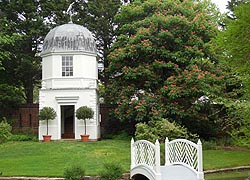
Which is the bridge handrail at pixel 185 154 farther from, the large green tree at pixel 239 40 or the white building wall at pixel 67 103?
the white building wall at pixel 67 103

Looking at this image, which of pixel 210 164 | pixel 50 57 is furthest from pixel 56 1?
pixel 210 164

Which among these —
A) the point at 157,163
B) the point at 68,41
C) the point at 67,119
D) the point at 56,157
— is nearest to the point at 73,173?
the point at 157,163

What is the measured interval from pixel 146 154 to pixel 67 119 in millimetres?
14221

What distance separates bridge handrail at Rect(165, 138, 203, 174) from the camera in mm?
10914

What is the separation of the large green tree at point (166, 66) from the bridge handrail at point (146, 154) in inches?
296

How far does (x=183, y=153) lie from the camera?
1182 centimetres

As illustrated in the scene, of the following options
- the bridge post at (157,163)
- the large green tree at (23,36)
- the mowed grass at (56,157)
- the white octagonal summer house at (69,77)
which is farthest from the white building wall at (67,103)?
the bridge post at (157,163)

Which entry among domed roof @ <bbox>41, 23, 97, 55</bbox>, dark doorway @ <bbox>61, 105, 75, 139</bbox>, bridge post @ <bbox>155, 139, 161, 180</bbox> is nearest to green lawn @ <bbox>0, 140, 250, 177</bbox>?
bridge post @ <bbox>155, 139, 161, 180</bbox>

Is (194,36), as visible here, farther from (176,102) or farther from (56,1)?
(56,1)

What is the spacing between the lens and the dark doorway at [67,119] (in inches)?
995

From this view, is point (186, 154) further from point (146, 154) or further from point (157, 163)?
point (146, 154)

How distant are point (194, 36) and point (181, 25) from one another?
0.98 m

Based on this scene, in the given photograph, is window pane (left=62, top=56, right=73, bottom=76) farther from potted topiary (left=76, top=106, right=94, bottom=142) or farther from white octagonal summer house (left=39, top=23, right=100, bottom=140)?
potted topiary (left=76, top=106, right=94, bottom=142)

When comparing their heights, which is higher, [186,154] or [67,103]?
[67,103]
